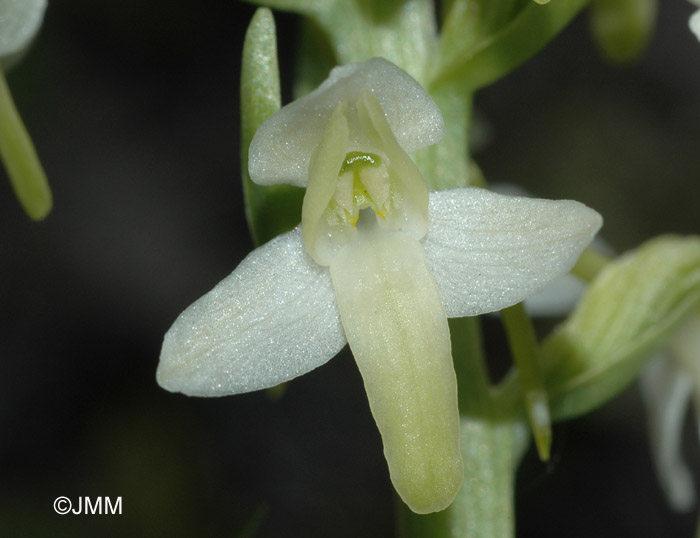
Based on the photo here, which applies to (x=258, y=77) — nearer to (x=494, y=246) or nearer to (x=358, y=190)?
(x=358, y=190)

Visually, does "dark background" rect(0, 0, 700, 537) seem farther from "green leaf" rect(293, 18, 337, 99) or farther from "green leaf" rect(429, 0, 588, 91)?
"green leaf" rect(429, 0, 588, 91)

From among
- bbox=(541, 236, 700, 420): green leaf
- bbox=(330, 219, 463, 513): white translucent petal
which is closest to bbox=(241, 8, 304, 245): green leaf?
bbox=(330, 219, 463, 513): white translucent petal

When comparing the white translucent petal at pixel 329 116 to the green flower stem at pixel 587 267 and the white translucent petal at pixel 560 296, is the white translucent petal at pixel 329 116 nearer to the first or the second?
the green flower stem at pixel 587 267

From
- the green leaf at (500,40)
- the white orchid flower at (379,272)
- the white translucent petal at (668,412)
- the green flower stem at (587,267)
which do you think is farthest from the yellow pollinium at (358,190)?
the white translucent petal at (668,412)

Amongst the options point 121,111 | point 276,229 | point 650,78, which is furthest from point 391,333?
point 650,78

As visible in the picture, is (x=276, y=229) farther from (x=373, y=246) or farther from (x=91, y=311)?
(x=91, y=311)
